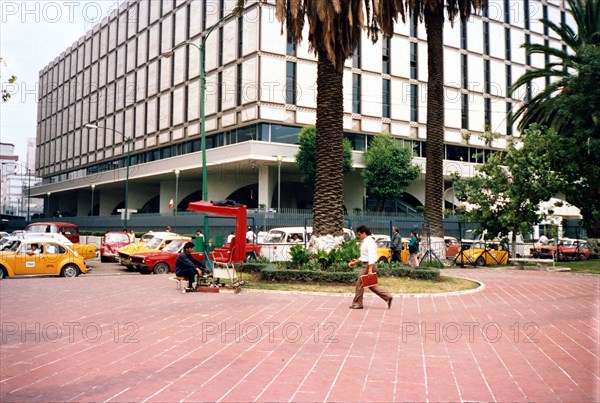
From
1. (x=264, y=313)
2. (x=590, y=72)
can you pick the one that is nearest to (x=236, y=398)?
(x=264, y=313)

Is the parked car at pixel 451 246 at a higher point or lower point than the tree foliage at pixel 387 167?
lower

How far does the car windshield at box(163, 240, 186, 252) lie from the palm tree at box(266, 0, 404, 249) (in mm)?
8141

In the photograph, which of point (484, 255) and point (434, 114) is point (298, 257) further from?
point (484, 255)

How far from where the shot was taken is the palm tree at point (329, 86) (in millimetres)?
14898

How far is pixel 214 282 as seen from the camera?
13.6 meters

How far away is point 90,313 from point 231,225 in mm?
22863

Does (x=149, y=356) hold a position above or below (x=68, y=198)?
below

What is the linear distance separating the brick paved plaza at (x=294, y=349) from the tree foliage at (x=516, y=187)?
1374 cm

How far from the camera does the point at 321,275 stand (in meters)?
13.7

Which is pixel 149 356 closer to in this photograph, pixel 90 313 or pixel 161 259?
pixel 90 313

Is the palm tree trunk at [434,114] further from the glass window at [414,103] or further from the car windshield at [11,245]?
the glass window at [414,103]

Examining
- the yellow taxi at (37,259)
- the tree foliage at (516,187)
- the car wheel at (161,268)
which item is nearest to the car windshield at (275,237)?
the car wheel at (161,268)

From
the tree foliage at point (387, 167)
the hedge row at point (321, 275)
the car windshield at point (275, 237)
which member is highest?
the tree foliage at point (387, 167)

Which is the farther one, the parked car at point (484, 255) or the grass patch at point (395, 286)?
the parked car at point (484, 255)
